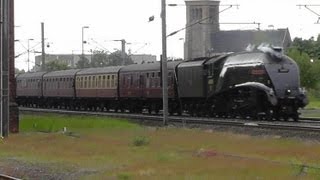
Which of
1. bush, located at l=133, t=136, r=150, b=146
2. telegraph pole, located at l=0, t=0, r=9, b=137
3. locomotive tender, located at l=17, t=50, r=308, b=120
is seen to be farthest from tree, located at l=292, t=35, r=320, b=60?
bush, located at l=133, t=136, r=150, b=146

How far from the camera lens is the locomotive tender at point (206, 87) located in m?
31.9

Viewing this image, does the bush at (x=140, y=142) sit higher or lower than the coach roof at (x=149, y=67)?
lower

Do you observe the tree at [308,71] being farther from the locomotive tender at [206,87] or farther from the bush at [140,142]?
the bush at [140,142]

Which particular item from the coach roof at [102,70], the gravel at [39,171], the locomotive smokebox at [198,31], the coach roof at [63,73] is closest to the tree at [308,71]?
the coach roof at [63,73]

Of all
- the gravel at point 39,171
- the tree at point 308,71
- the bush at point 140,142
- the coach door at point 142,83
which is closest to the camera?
the gravel at point 39,171

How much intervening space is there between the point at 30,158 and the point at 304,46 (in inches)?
3317

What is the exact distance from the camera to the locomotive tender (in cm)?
3189

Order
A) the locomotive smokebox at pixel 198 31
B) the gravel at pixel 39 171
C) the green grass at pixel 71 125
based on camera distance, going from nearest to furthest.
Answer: the gravel at pixel 39 171
the green grass at pixel 71 125
the locomotive smokebox at pixel 198 31

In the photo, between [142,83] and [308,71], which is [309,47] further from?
[142,83]

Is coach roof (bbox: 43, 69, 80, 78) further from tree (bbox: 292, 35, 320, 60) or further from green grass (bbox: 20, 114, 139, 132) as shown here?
tree (bbox: 292, 35, 320, 60)

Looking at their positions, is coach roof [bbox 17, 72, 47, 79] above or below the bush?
above

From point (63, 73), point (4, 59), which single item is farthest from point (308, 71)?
point (4, 59)

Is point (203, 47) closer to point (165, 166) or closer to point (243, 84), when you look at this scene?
point (243, 84)

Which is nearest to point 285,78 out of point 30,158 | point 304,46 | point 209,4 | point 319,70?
point 30,158
